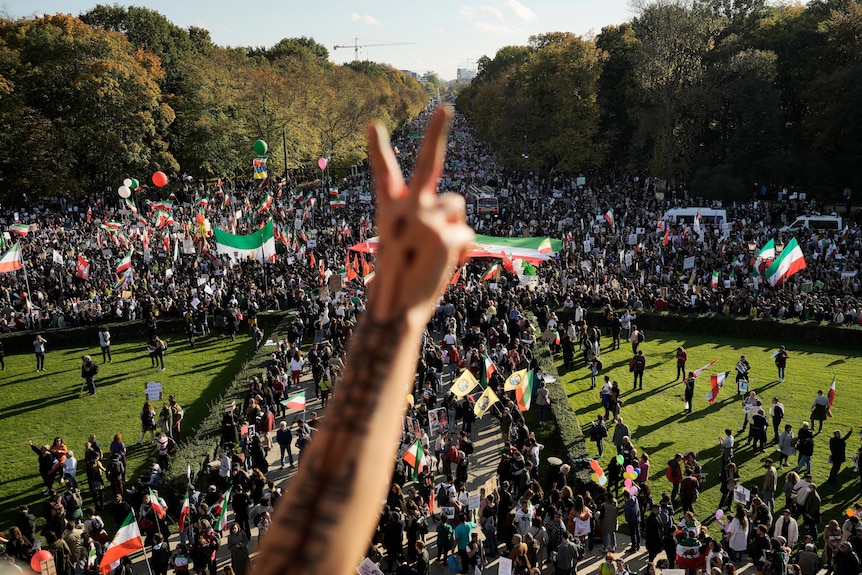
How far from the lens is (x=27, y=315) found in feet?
93.2

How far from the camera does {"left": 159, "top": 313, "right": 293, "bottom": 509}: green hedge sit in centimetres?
1542

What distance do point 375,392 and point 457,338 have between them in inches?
932

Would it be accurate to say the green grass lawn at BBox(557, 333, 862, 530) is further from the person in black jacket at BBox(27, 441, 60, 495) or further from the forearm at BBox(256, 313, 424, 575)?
the forearm at BBox(256, 313, 424, 575)

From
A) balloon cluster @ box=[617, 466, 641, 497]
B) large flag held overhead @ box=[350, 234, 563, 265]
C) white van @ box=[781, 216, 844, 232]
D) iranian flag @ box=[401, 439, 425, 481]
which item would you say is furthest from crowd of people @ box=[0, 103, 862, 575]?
white van @ box=[781, 216, 844, 232]

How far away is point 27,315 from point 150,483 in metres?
17.0

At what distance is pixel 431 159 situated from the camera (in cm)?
200

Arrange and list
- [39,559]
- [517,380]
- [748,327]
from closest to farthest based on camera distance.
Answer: [39,559], [517,380], [748,327]

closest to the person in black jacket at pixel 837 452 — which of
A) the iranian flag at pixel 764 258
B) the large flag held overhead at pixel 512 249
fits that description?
the iranian flag at pixel 764 258

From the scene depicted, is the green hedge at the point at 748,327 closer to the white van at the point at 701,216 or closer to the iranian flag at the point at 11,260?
the white van at the point at 701,216

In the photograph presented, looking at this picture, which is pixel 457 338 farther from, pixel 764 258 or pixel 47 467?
pixel 47 467

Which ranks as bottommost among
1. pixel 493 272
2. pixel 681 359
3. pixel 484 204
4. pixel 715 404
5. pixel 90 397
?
pixel 715 404

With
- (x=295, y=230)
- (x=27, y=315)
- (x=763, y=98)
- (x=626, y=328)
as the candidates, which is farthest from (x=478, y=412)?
(x=763, y=98)

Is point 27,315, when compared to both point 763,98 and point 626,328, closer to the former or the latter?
point 626,328

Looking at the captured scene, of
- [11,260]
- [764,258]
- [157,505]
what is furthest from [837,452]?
[11,260]
